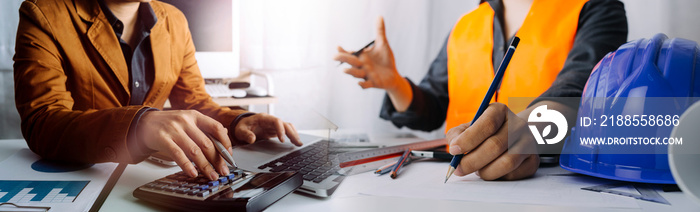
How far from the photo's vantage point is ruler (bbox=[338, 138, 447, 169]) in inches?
19.6

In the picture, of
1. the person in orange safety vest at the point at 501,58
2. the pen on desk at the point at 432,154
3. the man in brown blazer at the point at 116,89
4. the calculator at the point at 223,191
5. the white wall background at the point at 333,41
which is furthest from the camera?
the white wall background at the point at 333,41

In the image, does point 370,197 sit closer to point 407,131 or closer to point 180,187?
point 180,187

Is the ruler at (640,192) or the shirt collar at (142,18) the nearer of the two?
the ruler at (640,192)

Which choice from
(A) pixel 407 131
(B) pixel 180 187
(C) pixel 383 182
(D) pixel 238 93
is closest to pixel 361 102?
(A) pixel 407 131

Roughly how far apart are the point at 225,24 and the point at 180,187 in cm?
48

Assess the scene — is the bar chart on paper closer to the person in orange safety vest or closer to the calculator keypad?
the calculator keypad

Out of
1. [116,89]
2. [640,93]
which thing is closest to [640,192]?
[640,93]

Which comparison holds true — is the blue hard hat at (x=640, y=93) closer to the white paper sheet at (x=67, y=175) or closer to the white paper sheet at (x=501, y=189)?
the white paper sheet at (x=501, y=189)

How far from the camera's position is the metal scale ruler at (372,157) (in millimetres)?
479

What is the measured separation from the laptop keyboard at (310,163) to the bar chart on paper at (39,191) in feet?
0.57

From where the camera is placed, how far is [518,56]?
2.27ft

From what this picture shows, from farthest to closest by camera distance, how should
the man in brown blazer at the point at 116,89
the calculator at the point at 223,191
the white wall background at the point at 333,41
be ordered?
the white wall background at the point at 333,41, the man in brown blazer at the point at 116,89, the calculator at the point at 223,191

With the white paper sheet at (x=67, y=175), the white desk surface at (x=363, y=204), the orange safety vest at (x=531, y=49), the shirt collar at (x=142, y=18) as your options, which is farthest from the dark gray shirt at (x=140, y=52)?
the orange safety vest at (x=531, y=49)

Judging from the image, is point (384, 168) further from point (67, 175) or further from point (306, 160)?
point (67, 175)
